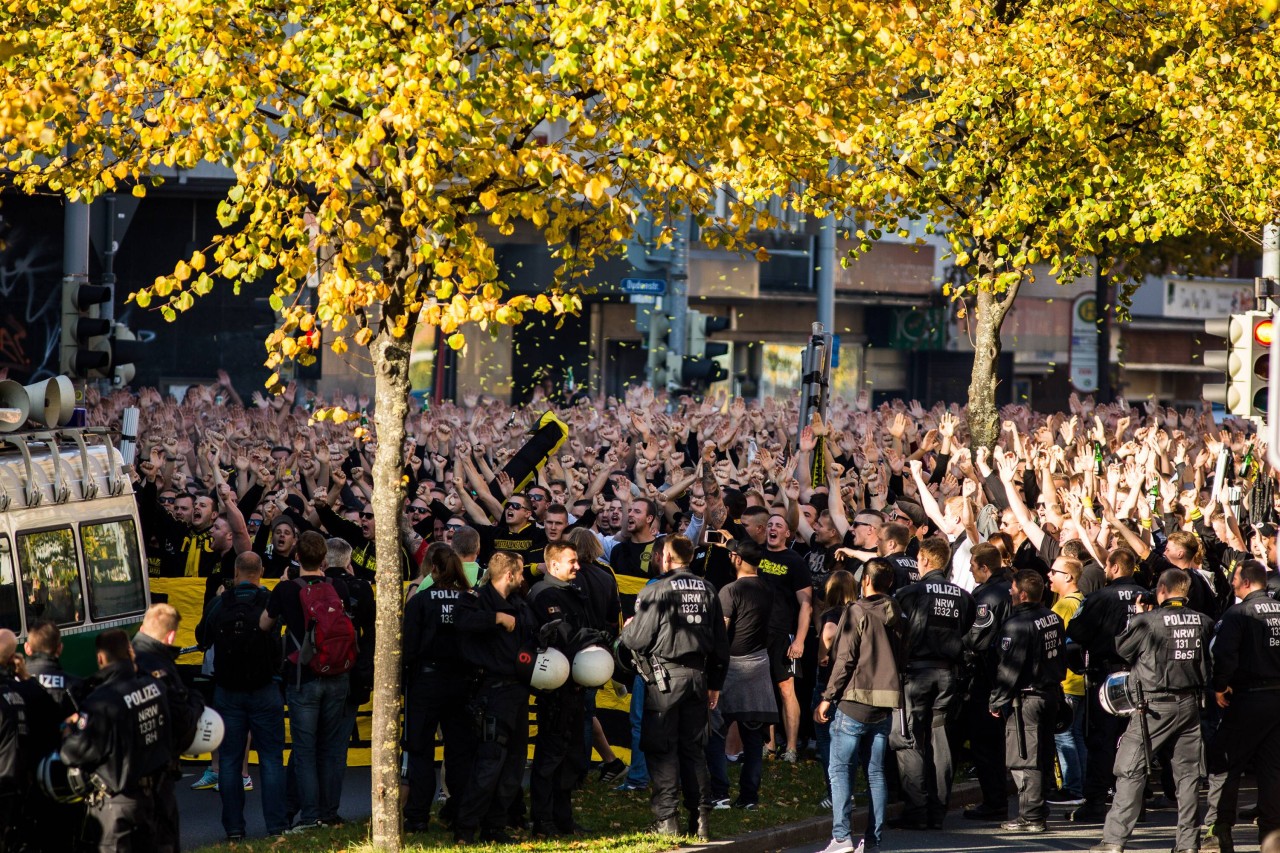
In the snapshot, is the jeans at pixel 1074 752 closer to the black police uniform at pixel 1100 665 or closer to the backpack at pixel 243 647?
the black police uniform at pixel 1100 665

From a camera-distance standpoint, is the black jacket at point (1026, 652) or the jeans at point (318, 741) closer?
the jeans at point (318, 741)

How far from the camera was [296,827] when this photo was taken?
9992 millimetres

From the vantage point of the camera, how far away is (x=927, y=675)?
10.5 meters

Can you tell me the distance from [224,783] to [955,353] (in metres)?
41.2

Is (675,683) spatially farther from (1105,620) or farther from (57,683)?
(57,683)

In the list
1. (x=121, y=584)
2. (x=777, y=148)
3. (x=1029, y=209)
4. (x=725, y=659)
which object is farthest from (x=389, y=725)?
(x=1029, y=209)

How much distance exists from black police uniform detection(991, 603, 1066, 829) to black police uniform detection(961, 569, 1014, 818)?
12cm

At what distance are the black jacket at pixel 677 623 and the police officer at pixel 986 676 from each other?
1.84 m

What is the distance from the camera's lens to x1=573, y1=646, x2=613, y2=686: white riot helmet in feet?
32.1

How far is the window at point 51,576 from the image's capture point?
388 inches

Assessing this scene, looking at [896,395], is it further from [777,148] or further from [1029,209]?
[777,148]

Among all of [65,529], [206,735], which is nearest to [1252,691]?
[206,735]

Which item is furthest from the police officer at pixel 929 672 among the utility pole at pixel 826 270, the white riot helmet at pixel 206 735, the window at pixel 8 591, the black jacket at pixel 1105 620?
the utility pole at pixel 826 270

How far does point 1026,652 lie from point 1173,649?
107 centimetres
